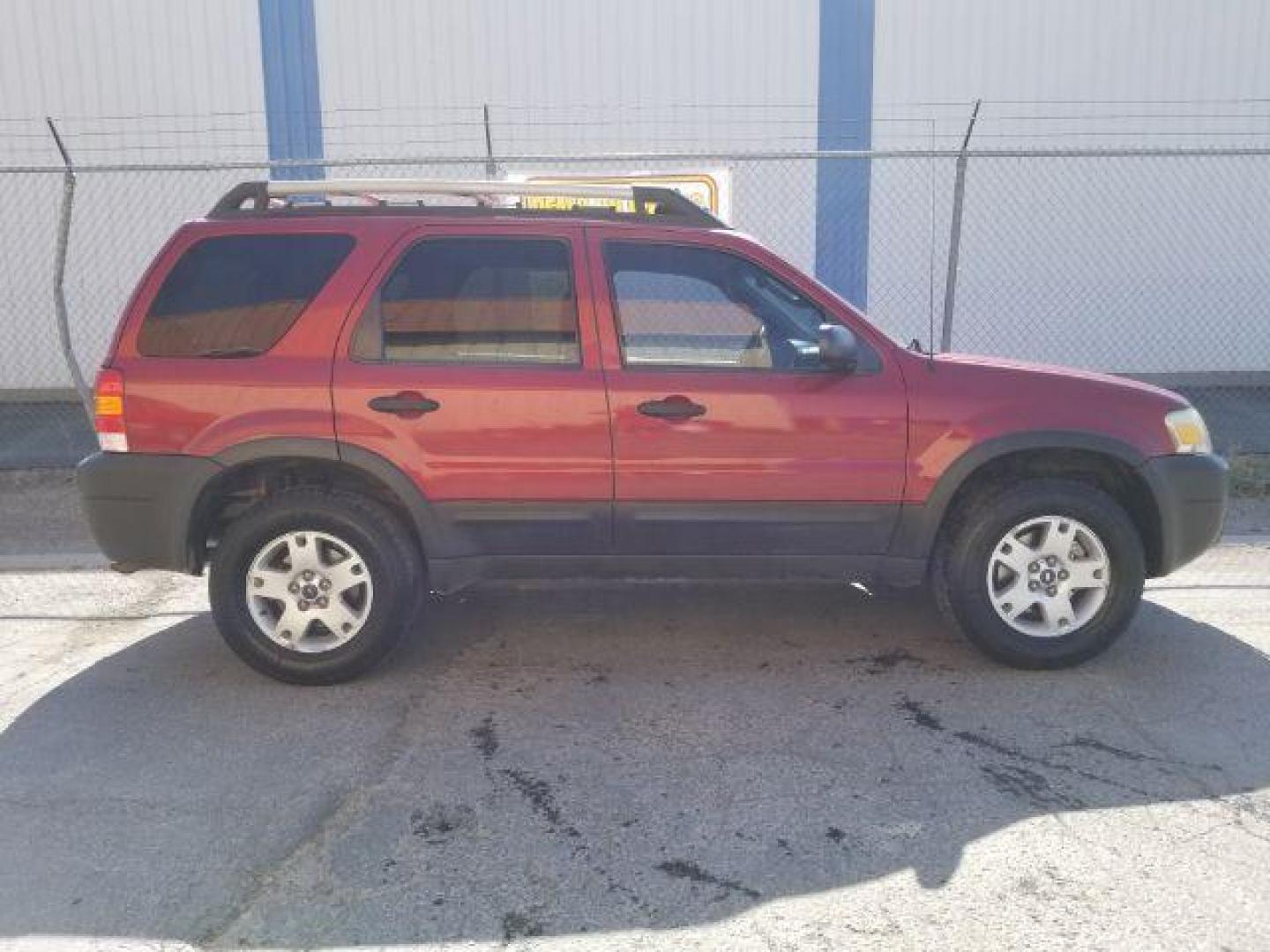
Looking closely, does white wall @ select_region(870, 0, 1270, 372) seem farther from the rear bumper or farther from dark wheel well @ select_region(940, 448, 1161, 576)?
the rear bumper

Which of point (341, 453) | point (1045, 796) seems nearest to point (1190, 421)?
point (1045, 796)

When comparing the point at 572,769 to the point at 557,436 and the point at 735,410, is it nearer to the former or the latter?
the point at 557,436

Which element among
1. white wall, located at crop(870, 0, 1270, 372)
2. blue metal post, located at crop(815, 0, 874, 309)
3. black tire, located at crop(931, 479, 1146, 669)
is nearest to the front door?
black tire, located at crop(931, 479, 1146, 669)

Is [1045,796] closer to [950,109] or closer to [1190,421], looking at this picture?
[1190,421]

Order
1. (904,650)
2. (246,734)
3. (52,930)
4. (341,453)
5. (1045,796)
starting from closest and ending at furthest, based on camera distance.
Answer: (52,930) < (1045,796) < (246,734) < (341,453) < (904,650)

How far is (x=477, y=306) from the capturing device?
4453 mm

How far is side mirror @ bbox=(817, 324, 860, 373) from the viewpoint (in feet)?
13.9

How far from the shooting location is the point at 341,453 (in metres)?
4.38

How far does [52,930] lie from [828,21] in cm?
990

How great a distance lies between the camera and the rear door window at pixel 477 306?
4414 millimetres

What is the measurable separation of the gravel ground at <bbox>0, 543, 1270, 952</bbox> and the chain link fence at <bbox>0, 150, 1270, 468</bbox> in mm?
6011

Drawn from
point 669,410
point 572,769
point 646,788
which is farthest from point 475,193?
point 646,788

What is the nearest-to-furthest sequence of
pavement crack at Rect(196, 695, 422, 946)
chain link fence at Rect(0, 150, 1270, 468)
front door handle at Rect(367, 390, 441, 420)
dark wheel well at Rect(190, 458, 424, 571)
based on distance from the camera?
1. pavement crack at Rect(196, 695, 422, 946)
2. front door handle at Rect(367, 390, 441, 420)
3. dark wheel well at Rect(190, 458, 424, 571)
4. chain link fence at Rect(0, 150, 1270, 468)

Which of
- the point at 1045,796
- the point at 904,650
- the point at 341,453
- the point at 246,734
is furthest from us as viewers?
the point at 904,650
